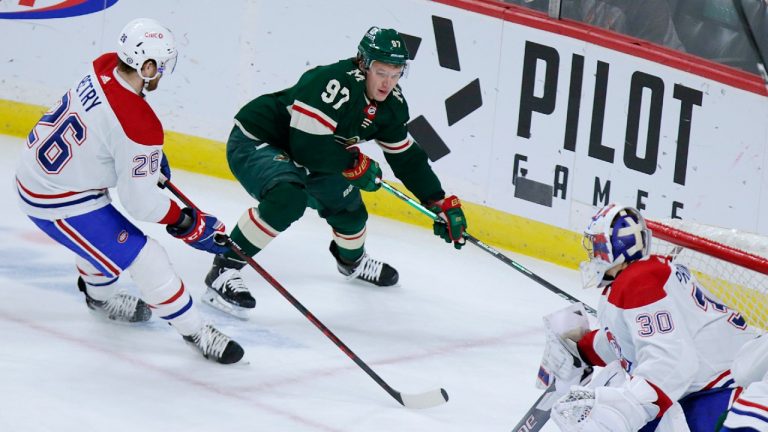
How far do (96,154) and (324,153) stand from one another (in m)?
0.92

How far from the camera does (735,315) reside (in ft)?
9.52

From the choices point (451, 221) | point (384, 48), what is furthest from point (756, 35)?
point (384, 48)

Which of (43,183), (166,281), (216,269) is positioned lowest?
(216,269)

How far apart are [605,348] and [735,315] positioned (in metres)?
0.35

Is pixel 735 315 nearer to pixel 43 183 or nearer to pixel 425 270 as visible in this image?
pixel 43 183

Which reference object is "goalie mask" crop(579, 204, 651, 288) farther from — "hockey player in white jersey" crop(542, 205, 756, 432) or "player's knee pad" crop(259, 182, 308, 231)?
"player's knee pad" crop(259, 182, 308, 231)

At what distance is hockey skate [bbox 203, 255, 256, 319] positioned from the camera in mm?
4414

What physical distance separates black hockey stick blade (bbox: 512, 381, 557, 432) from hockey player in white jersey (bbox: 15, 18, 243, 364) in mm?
1091

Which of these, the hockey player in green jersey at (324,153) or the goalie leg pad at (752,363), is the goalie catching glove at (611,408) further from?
the hockey player in green jersey at (324,153)

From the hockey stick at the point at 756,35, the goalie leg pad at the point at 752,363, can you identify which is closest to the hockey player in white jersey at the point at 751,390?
the goalie leg pad at the point at 752,363

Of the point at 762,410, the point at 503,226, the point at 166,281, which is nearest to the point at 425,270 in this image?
the point at 503,226

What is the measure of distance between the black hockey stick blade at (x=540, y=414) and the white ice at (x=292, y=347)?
1.60 feet

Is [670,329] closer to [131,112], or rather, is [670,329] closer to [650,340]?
[650,340]

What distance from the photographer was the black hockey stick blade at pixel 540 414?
319 centimetres
